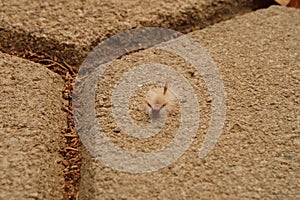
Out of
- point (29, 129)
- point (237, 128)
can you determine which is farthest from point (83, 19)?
point (237, 128)

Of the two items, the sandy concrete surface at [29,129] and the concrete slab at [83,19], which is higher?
the concrete slab at [83,19]

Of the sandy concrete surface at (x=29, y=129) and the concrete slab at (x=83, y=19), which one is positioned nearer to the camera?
the sandy concrete surface at (x=29, y=129)

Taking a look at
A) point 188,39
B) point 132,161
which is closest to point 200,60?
point 188,39

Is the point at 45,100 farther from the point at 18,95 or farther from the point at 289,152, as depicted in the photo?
the point at 289,152

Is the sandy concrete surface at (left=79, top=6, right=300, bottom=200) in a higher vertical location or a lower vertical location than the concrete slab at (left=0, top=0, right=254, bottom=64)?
lower
